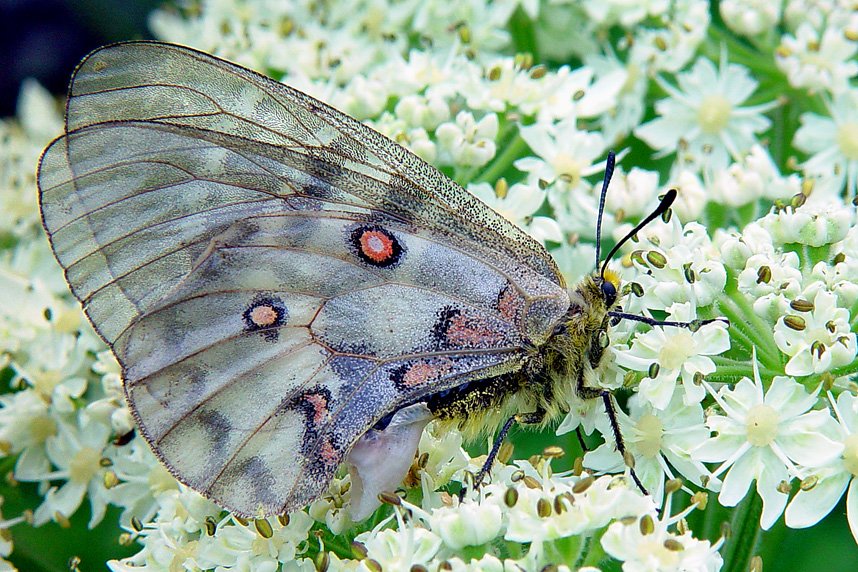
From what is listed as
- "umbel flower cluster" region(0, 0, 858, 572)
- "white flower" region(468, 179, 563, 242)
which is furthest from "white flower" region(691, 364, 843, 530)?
"white flower" region(468, 179, 563, 242)

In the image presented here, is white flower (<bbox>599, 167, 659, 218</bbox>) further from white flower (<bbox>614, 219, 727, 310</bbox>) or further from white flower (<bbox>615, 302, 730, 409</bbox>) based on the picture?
white flower (<bbox>615, 302, 730, 409</bbox>)

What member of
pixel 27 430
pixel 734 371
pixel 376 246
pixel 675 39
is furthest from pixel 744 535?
pixel 27 430

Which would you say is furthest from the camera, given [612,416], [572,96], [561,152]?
[572,96]

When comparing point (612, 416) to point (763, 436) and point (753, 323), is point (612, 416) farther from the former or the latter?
point (753, 323)

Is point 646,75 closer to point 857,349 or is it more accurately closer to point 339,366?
point 857,349

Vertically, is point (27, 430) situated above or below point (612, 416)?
below

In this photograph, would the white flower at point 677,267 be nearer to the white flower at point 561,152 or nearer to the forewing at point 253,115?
the forewing at point 253,115

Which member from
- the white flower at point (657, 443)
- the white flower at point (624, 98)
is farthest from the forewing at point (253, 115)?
the white flower at point (624, 98)
